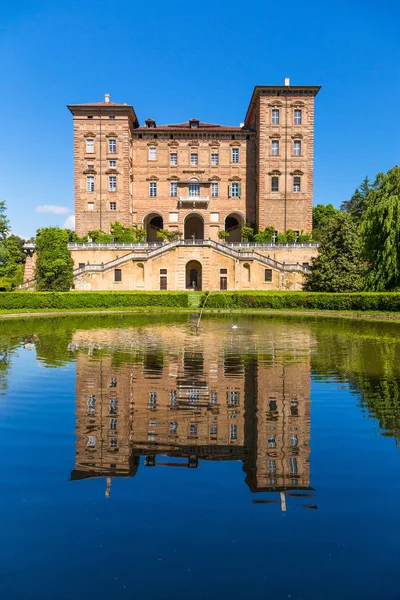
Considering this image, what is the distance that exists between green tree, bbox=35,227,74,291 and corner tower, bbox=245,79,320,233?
24.1 m

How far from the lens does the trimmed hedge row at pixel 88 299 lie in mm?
37438

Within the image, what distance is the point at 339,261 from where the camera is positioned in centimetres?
4256

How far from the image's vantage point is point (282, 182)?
5681 centimetres

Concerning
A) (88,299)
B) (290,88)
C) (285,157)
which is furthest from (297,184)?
(88,299)

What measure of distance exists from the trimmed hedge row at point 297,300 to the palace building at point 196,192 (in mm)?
8102

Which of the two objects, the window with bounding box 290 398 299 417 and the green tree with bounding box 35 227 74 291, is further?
the green tree with bounding box 35 227 74 291

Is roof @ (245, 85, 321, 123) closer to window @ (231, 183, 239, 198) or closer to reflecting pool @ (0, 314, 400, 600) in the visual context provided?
window @ (231, 183, 239, 198)

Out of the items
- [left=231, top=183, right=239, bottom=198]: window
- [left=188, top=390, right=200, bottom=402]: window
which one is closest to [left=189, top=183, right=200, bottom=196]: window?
[left=231, top=183, right=239, bottom=198]: window

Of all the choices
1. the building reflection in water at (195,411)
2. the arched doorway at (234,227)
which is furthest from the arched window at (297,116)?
the building reflection in water at (195,411)

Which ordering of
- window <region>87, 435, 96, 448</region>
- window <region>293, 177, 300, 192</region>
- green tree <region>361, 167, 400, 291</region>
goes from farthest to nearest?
window <region>293, 177, 300, 192</region>, green tree <region>361, 167, 400, 291</region>, window <region>87, 435, 96, 448</region>

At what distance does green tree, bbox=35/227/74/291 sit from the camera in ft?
138

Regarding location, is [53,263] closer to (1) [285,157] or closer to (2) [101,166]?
(2) [101,166]

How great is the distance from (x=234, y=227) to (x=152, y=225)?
1086 cm

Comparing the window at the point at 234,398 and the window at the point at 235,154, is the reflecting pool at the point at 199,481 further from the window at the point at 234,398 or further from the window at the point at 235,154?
the window at the point at 235,154
